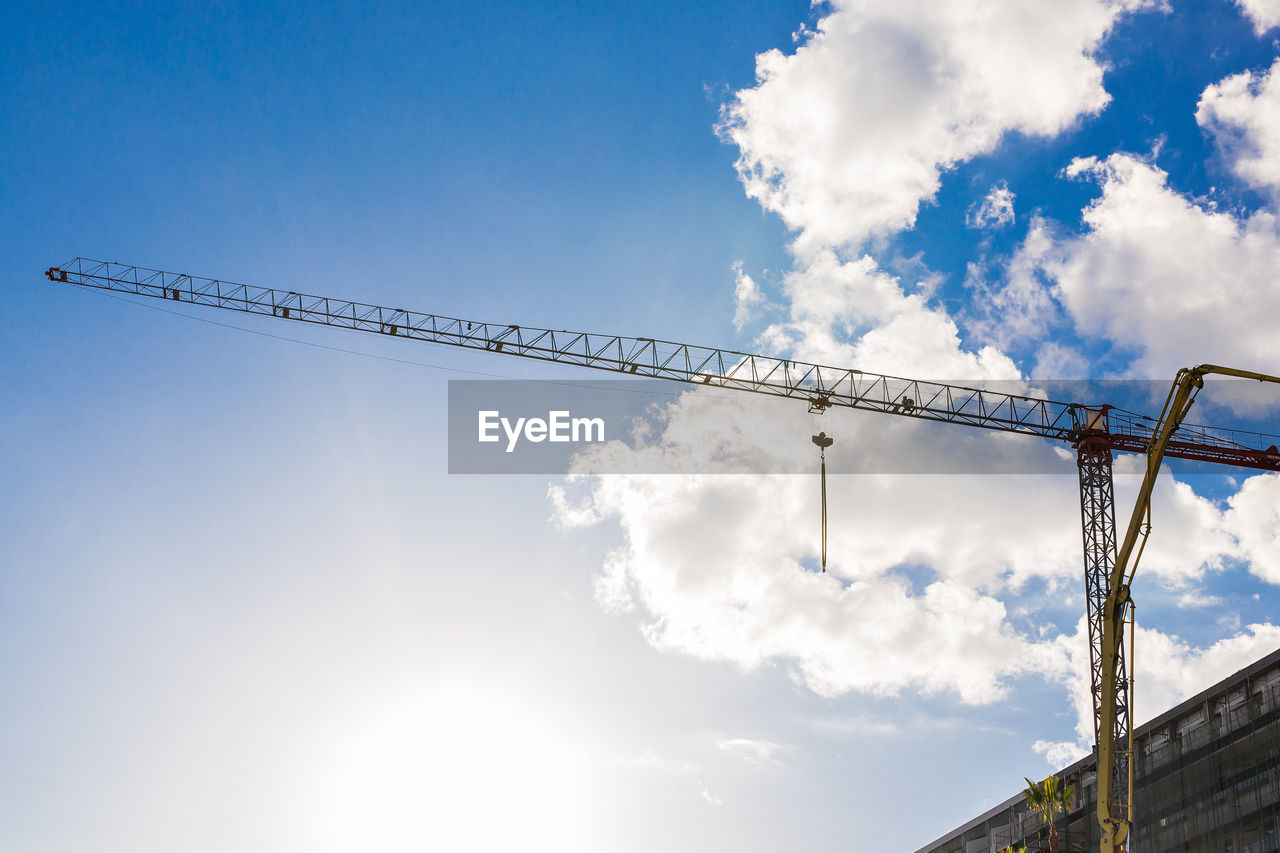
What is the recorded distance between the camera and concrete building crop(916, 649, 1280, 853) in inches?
2990

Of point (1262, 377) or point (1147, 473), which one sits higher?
point (1262, 377)

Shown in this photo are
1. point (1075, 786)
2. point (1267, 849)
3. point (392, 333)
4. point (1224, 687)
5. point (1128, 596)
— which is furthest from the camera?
point (392, 333)

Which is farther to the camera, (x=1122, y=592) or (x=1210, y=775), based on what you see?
(x=1210, y=775)

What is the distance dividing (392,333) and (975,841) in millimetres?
73519

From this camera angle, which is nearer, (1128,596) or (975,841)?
(1128,596)

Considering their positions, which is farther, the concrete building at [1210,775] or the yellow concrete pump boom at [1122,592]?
the concrete building at [1210,775]

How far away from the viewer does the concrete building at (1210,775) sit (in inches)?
2990

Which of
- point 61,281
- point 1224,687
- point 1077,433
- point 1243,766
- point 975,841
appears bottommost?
point 975,841

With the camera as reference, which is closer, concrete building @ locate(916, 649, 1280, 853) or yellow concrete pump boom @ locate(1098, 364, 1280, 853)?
yellow concrete pump boom @ locate(1098, 364, 1280, 853)

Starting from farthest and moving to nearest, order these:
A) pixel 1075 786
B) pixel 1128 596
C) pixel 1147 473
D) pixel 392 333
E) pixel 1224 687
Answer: pixel 392 333
pixel 1075 786
pixel 1224 687
pixel 1128 596
pixel 1147 473

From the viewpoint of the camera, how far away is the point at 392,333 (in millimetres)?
118625

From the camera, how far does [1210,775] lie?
81.3 m

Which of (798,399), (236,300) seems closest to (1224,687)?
(798,399)

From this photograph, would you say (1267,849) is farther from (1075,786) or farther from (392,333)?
(392,333)
